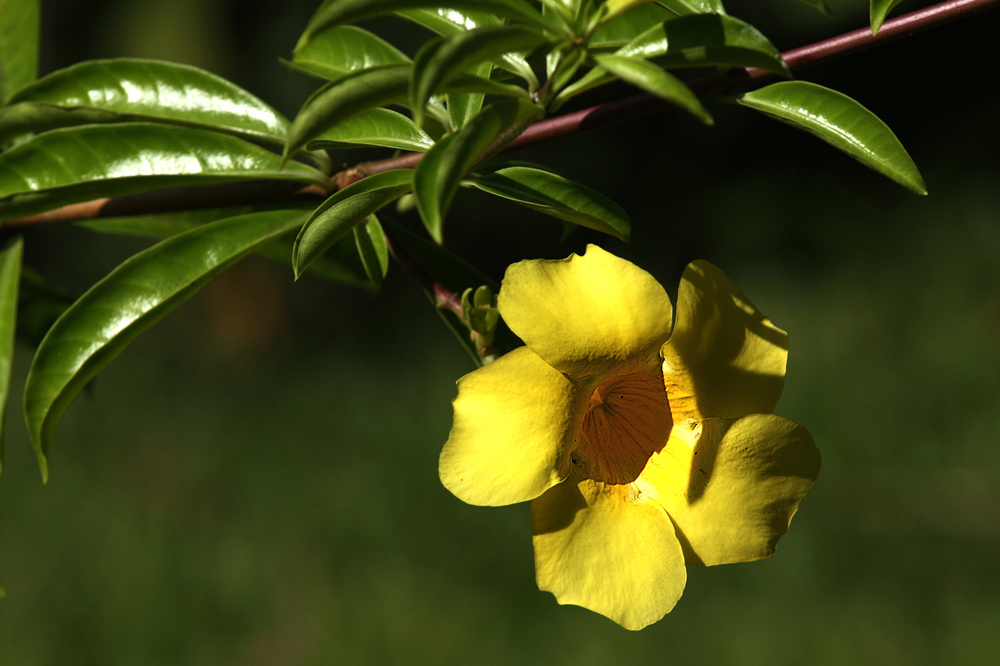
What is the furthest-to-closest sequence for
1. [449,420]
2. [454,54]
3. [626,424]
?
[449,420] < [626,424] < [454,54]

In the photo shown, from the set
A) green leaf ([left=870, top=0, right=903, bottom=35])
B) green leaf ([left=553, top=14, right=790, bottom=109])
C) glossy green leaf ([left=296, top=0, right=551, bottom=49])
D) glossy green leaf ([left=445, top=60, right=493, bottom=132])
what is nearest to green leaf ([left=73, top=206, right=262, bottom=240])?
glossy green leaf ([left=445, top=60, right=493, bottom=132])

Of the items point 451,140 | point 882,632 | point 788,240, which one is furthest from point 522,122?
point 788,240

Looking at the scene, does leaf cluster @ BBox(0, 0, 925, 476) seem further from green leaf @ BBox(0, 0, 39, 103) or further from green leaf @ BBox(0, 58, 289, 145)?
green leaf @ BBox(0, 0, 39, 103)

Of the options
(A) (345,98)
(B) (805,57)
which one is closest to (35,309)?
(A) (345,98)

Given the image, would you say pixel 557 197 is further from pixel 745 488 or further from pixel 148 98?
pixel 148 98

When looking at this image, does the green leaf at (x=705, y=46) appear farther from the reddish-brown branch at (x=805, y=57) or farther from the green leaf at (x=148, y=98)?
the green leaf at (x=148, y=98)

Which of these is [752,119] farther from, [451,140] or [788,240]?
[451,140]

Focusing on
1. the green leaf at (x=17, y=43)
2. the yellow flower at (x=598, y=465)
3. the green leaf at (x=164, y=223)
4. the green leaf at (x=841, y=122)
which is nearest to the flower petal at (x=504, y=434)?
the yellow flower at (x=598, y=465)
